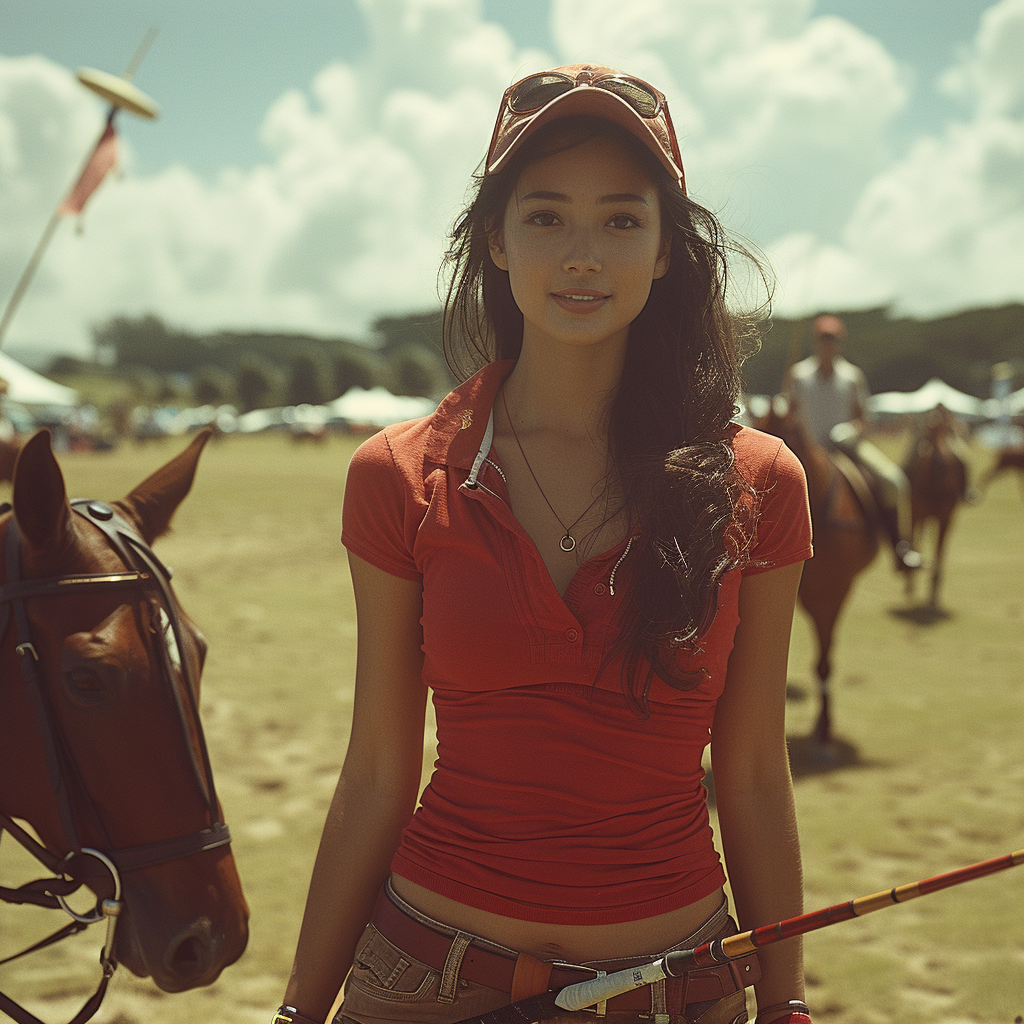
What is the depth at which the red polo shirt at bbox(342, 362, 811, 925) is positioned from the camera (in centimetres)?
138

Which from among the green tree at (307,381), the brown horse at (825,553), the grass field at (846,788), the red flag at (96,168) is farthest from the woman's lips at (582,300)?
the green tree at (307,381)

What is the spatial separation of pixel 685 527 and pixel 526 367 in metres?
0.41

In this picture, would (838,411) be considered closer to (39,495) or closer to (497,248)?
(497,248)

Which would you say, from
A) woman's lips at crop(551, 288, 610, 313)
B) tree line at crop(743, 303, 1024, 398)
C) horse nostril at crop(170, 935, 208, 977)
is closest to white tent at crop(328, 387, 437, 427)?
tree line at crop(743, 303, 1024, 398)

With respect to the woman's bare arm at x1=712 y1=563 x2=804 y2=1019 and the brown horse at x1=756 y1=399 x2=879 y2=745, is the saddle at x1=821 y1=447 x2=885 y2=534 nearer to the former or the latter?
the brown horse at x1=756 y1=399 x2=879 y2=745

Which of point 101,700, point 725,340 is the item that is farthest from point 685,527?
point 101,700

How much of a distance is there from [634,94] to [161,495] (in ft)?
4.79

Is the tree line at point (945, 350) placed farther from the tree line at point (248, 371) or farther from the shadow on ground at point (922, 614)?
the shadow on ground at point (922, 614)

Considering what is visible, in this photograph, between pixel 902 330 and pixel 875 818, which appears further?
pixel 902 330

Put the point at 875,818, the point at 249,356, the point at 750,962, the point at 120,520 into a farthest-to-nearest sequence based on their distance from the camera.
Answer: the point at 249,356
the point at 875,818
the point at 120,520
the point at 750,962

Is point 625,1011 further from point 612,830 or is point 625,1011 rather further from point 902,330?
point 902,330

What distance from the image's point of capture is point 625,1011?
4.41 feet

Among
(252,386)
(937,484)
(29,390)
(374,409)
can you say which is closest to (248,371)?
(252,386)

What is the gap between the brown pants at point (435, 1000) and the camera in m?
1.35
